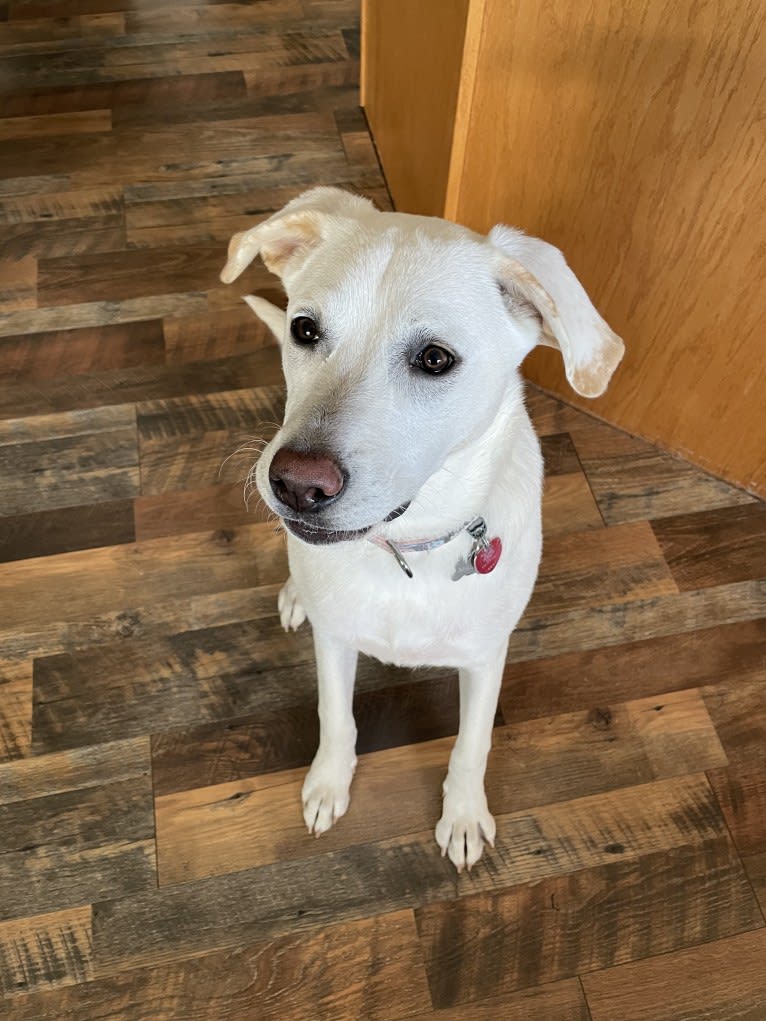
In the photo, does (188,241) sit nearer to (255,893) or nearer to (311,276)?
(311,276)

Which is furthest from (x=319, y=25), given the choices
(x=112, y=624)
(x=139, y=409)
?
(x=112, y=624)

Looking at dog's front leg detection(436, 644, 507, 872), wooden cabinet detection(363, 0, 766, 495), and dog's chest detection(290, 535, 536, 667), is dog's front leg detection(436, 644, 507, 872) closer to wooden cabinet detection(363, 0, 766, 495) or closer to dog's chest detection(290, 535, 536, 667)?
dog's chest detection(290, 535, 536, 667)

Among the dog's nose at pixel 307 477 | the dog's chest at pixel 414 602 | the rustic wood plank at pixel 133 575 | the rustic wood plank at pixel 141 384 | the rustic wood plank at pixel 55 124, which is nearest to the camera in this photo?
the dog's nose at pixel 307 477

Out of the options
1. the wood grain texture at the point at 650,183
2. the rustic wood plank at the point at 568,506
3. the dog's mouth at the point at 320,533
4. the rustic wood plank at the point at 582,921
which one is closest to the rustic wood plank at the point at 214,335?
the wood grain texture at the point at 650,183

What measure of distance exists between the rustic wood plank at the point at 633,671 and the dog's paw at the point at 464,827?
286mm

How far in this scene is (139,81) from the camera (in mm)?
3525

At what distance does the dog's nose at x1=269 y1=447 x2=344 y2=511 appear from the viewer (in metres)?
1.15

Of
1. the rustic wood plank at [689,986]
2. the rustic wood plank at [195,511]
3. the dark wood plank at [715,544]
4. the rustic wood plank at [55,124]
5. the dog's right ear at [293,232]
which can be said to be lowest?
the rustic wood plank at [689,986]

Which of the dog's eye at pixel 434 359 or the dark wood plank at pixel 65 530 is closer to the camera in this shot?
the dog's eye at pixel 434 359

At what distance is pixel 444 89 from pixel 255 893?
2122 millimetres

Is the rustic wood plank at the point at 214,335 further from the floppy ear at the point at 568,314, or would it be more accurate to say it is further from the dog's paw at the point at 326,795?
the floppy ear at the point at 568,314

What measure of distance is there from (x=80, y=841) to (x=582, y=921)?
1.16 metres

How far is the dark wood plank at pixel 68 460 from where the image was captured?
94.3 inches

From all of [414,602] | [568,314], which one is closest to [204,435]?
[414,602]
